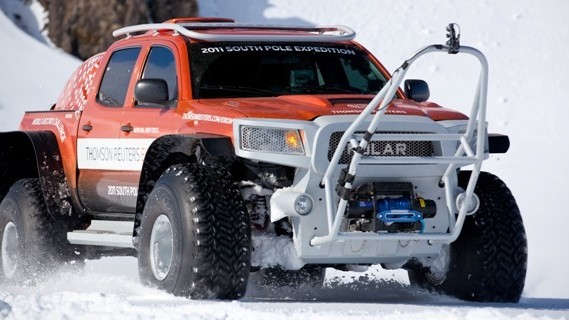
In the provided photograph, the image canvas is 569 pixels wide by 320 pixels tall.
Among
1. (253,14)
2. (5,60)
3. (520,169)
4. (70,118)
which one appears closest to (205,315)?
(70,118)

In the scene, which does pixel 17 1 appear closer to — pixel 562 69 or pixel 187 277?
pixel 562 69

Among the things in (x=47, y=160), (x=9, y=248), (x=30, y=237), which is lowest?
(x=9, y=248)

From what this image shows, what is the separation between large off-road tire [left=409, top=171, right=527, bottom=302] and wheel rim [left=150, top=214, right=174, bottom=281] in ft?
5.86

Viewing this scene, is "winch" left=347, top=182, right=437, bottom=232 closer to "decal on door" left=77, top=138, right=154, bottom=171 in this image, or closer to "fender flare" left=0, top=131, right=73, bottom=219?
"decal on door" left=77, top=138, right=154, bottom=171

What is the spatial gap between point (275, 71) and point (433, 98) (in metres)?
14.9

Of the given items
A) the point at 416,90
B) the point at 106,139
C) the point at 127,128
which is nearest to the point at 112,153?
the point at 106,139

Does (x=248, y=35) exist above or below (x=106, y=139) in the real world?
above

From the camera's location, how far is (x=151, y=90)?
7.86m

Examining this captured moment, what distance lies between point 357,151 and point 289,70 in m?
1.75

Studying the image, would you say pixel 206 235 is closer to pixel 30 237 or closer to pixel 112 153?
pixel 112 153

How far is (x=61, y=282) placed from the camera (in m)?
9.49

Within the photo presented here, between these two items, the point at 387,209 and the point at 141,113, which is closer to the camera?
the point at 387,209

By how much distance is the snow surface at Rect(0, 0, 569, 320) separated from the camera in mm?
6426

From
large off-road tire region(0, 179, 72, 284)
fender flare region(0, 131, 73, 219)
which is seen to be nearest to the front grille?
fender flare region(0, 131, 73, 219)
